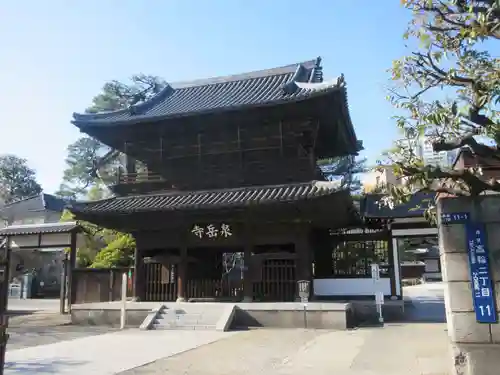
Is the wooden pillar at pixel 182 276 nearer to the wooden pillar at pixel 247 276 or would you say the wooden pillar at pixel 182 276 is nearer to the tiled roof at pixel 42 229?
the wooden pillar at pixel 247 276

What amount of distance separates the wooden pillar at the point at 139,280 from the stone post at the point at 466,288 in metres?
12.3

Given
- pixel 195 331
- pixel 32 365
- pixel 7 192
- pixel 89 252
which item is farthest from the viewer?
pixel 7 192

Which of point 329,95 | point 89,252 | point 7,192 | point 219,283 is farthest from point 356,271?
point 7,192

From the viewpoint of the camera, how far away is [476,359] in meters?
6.14

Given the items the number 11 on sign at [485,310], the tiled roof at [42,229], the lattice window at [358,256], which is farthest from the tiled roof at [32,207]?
the number 11 on sign at [485,310]

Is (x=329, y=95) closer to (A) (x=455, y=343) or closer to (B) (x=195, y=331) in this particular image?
(B) (x=195, y=331)

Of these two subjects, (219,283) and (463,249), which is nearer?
(463,249)

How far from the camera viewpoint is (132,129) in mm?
17312

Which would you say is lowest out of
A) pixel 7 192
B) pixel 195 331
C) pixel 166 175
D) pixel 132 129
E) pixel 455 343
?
pixel 195 331

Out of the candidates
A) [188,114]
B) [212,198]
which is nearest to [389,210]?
[212,198]

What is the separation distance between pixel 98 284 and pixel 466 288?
15.2m

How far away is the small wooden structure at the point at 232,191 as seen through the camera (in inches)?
583

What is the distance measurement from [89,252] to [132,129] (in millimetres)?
10238

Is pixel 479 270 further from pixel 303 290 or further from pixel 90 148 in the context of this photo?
pixel 90 148
